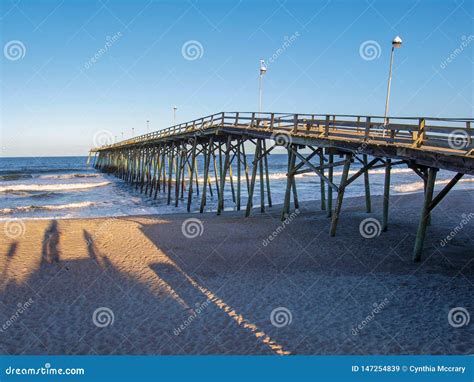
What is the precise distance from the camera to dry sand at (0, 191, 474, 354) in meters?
6.39

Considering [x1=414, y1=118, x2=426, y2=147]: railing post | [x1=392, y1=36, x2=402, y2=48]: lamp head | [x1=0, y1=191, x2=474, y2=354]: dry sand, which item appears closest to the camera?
[x1=0, y1=191, x2=474, y2=354]: dry sand

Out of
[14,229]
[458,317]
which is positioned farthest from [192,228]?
[458,317]

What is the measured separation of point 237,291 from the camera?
848cm

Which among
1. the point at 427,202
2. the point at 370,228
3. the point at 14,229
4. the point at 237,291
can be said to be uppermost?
the point at 427,202

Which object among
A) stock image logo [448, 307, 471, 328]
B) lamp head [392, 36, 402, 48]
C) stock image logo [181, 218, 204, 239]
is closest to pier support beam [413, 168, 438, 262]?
stock image logo [448, 307, 471, 328]

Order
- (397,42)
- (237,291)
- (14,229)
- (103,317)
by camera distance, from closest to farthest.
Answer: (103,317)
(237,291)
(397,42)
(14,229)

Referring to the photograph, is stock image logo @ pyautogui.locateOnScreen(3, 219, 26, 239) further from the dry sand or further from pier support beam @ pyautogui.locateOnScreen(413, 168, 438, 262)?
pier support beam @ pyautogui.locateOnScreen(413, 168, 438, 262)

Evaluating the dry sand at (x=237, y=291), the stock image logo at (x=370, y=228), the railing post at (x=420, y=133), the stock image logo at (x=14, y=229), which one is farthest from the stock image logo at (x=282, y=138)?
the stock image logo at (x=14, y=229)

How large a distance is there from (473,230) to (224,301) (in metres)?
9.64

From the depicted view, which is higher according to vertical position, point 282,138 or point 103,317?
point 282,138

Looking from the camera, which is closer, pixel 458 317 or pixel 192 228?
pixel 458 317

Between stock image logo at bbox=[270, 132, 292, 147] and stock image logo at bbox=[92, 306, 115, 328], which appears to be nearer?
stock image logo at bbox=[92, 306, 115, 328]

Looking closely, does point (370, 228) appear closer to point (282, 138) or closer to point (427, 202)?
point (282, 138)

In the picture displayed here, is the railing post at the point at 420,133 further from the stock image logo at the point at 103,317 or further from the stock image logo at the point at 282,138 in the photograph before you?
the stock image logo at the point at 103,317
